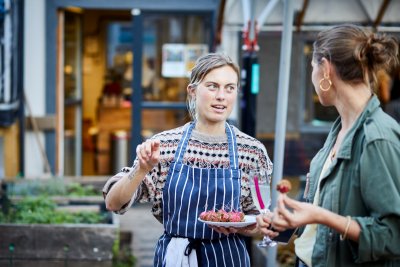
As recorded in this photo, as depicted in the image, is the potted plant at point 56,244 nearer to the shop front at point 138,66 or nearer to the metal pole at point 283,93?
the metal pole at point 283,93

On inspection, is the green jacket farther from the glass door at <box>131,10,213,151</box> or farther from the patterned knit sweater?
the glass door at <box>131,10,213,151</box>

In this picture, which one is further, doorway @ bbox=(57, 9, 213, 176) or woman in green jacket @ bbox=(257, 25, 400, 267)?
doorway @ bbox=(57, 9, 213, 176)

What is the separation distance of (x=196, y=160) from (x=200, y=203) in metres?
0.19

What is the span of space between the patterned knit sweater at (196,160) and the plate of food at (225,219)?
8.5 inches

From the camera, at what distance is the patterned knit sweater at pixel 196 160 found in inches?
134

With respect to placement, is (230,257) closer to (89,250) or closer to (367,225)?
(367,225)

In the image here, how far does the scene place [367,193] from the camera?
103 inches

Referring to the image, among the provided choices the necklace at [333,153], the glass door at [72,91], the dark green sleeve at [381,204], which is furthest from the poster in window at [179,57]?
the dark green sleeve at [381,204]

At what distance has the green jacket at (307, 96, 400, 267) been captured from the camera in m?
2.57

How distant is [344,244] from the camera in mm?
2701

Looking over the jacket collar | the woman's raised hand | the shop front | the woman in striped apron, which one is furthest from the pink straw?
the shop front

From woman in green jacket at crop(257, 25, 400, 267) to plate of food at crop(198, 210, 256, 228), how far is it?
30cm

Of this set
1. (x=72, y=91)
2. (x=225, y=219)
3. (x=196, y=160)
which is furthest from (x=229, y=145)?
(x=72, y=91)

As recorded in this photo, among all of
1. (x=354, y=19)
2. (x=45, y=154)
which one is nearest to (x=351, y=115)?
(x=354, y=19)
